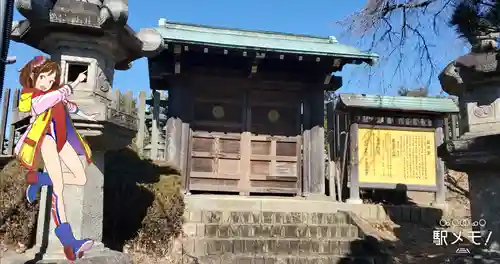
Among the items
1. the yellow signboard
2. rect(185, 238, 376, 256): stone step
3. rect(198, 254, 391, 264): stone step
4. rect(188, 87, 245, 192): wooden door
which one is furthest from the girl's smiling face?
the yellow signboard

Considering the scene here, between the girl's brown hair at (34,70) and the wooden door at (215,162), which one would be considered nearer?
the girl's brown hair at (34,70)

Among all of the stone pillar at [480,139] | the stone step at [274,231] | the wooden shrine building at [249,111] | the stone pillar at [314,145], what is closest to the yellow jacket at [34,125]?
the stone step at [274,231]

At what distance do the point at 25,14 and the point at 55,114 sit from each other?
122 centimetres

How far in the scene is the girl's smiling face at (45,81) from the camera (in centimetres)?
466

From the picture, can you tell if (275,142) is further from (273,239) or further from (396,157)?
(273,239)

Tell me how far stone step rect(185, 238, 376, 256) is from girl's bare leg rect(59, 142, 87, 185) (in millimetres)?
3162

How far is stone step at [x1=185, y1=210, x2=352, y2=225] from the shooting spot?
8.61m

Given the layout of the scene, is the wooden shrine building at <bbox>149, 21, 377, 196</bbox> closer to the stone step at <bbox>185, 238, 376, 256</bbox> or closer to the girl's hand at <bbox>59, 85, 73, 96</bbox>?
the stone step at <bbox>185, 238, 376, 256</bbox>

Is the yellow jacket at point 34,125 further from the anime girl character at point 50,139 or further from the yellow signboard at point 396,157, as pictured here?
the yellow signboard at point 396,157

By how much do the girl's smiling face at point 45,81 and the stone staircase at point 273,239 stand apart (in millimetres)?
3864

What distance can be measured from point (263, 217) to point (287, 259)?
145cm

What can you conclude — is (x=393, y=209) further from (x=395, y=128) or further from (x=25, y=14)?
(x=25, y=14)

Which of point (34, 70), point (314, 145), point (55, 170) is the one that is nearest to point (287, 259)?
point (55, 170)

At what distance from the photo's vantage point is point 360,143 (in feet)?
36.9
